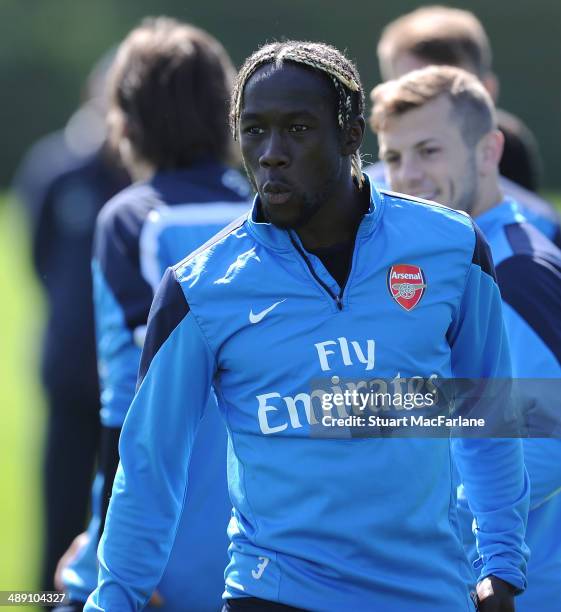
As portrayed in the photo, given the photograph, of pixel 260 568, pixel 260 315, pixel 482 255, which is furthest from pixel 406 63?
pixel 260 568

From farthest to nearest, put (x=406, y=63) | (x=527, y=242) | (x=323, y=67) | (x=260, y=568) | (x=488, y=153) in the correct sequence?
(x=406, y=63), (x=488, y=153), (x=527, y=242), (x=323, y=67), (x=260, y=568)

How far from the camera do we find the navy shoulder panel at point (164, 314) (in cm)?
258

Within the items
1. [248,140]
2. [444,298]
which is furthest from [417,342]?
[248,140]

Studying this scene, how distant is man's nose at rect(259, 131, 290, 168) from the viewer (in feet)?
8.45

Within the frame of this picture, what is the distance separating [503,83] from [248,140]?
21.8 meters

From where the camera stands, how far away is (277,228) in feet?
8.67

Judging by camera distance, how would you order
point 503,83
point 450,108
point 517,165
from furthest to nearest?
point 503,83 → point 517,165 → point 450,108

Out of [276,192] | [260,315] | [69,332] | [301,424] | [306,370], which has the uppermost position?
[276,192]

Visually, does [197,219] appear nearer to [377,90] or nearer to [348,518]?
[377,90]

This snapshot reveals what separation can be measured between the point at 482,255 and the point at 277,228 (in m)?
0.44

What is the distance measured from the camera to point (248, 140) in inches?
104

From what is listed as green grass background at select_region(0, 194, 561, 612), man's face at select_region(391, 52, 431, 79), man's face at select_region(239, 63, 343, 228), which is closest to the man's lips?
man's face at select_region(239, 63, 343, 228)

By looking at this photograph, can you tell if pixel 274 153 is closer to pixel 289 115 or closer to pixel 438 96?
pixel 289 115

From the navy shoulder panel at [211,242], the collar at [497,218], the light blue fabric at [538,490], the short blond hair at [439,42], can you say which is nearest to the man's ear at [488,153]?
the collar at [497,218]
